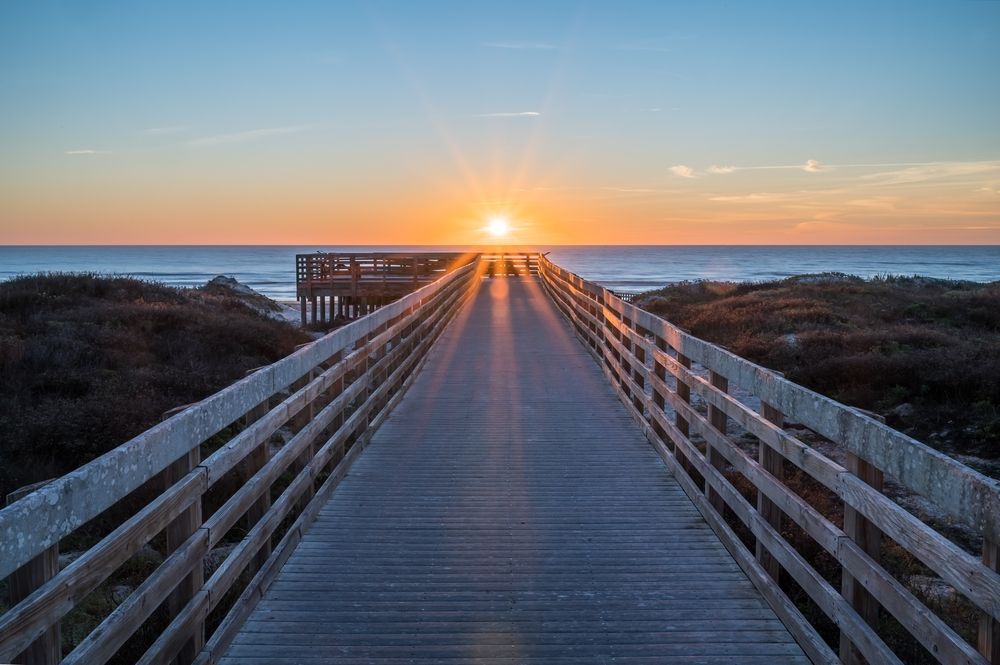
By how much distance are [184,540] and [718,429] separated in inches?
143

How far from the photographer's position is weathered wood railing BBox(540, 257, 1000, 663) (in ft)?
8.57

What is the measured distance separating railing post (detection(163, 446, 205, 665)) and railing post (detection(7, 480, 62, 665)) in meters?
1.01

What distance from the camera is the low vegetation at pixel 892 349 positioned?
11602mm

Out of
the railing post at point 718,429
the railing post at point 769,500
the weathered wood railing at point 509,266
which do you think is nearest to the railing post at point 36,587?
the railing post at point 769,500

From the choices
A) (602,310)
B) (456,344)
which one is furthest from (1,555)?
(456,344)

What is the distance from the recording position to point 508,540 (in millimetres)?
5477

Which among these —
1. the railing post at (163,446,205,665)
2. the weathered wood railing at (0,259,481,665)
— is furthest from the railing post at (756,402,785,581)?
the railing post at (163,446,205,665)

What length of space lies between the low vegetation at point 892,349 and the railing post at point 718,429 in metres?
5.90

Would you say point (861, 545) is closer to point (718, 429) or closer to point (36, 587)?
point (718, 429)

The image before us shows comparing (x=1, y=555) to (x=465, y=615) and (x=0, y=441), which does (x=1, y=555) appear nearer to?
(x=465, y=615)

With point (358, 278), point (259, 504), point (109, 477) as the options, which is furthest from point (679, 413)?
point (358, 278)

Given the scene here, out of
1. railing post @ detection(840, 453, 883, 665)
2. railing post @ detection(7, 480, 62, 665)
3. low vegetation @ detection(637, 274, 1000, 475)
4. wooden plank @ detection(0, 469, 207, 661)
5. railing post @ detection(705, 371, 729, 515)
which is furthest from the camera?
low vegetation @ detection(637, 274, 1000, 475)

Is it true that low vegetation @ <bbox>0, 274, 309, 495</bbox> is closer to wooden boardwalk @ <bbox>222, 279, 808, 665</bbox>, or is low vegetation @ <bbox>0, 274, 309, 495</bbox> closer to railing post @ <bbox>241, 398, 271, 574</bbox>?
wooden boardwalk @ <bbox>222, 279, 808, 665</bbox>

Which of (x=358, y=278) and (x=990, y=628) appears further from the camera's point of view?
(x=358, y=278)
